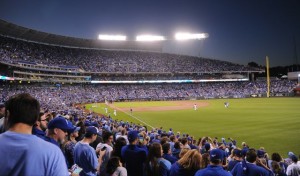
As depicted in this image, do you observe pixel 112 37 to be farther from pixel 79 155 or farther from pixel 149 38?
pixel 79 155

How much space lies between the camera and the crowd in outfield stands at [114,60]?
75625mm

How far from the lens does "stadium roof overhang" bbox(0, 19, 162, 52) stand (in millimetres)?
66800

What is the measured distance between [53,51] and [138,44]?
3171 centimetres

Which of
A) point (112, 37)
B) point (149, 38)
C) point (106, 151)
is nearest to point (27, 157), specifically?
point (106, 151)

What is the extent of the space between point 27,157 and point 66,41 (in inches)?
3545

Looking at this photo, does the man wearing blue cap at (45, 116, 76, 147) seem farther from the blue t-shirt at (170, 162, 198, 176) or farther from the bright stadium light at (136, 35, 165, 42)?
the bright stadium light at (136, 35, 165, 42)

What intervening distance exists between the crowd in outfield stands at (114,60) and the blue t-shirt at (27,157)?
70779 mm

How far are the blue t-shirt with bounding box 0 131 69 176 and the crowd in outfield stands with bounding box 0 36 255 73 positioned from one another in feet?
232

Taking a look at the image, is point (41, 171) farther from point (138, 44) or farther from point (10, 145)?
point (138, 44)

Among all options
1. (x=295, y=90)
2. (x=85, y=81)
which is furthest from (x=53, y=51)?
(x=295, y=90)

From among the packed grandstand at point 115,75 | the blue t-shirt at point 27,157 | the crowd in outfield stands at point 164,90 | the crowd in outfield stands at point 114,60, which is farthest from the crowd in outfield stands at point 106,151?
the crowd in outfield stands at point 114,60

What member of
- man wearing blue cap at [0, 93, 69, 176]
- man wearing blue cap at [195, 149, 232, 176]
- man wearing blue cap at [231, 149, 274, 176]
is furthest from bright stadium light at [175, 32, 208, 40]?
man wearing blue cap at [0, 93, 69, 176]

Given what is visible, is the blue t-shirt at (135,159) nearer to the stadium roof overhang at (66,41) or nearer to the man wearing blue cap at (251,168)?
the man wearing blue cap at (251,168)

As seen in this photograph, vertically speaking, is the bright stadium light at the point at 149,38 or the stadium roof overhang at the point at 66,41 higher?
the bright stadium light at the point at 149,38
